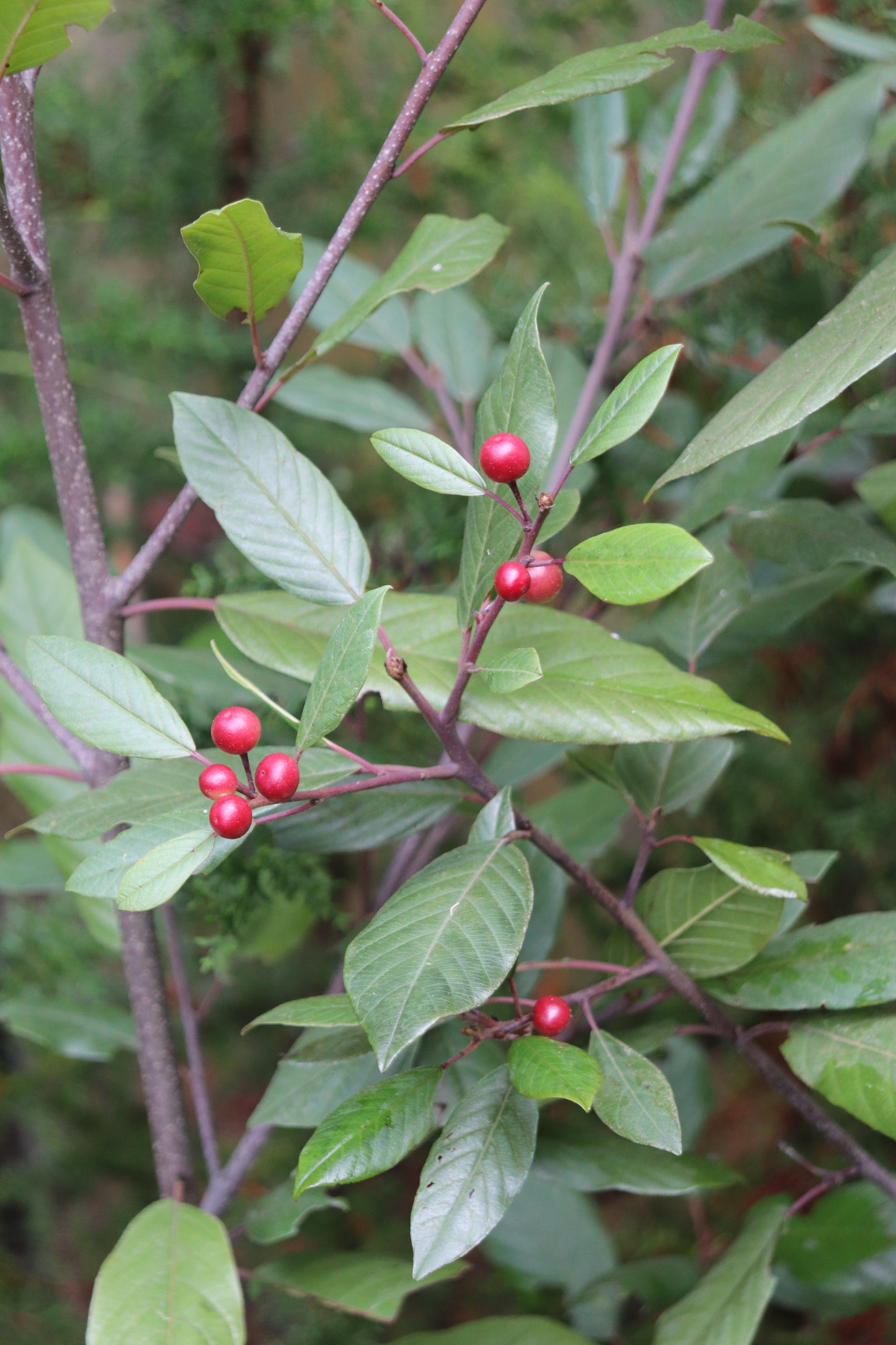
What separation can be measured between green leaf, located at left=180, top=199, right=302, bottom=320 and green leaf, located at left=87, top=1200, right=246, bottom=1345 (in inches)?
14.6

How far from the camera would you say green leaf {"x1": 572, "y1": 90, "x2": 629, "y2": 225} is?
687 millimetres

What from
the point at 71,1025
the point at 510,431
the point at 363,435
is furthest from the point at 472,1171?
the point at 363,435

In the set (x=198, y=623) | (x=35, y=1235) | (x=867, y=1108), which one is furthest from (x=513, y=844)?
(x=35, y=1235)

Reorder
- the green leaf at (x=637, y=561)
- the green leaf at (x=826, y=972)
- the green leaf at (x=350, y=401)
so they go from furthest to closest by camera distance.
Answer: the green leaf at (x=350, y=401) < the green leaf at (x=826, y=972) < the green leaf at (x=637, y=561)

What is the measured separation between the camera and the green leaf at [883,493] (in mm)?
518

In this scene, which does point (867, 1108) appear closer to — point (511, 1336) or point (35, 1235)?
point (511, 1336)

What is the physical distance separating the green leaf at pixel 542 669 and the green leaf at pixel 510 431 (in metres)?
0.05

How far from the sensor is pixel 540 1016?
349 millimetres

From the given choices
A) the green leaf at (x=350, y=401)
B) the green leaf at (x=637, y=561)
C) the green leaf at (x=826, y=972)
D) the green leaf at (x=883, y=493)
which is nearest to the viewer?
the green leaf at (x=637, y=561)

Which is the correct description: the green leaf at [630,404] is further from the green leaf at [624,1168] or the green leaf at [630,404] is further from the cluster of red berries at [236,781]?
A: the green leaf at [624,1168]

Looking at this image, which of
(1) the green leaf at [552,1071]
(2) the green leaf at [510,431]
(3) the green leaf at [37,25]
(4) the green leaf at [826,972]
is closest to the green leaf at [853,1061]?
(4) the green leaf at [826,972]

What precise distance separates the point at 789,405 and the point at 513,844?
17 centimetres

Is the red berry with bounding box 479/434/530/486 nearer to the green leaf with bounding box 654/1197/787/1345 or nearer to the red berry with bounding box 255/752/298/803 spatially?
the red berry with bounding box 255/752/298/803

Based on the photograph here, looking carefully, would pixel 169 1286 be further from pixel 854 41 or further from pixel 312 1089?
pixel 854 41
